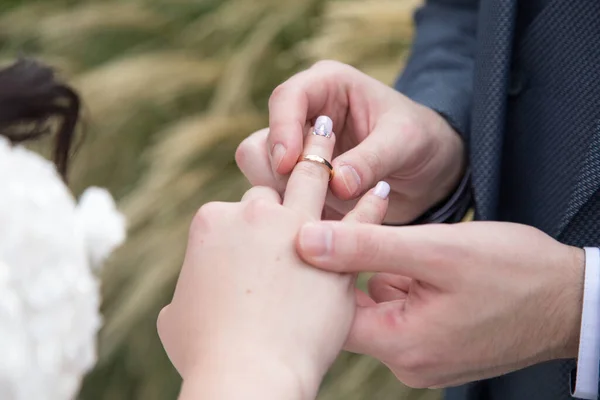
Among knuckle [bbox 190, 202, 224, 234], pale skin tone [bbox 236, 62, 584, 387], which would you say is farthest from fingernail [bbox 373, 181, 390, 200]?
knuckle [bbox 190, 202, 224, 234]

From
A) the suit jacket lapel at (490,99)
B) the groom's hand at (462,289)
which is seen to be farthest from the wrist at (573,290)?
the suit jacket lapel at (490,99)

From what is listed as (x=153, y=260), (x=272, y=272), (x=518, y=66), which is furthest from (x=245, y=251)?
(x=153, y=260)

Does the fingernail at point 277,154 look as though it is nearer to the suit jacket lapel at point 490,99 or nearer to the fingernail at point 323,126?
the fingernail at point 323,126

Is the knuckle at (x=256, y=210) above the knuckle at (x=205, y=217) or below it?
above

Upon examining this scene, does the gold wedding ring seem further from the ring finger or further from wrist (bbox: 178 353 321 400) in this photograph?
wrist (bbox: 178 353 321 400)

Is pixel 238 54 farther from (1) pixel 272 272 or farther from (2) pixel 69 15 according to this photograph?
Answer: (1) pixel 272 272
